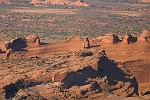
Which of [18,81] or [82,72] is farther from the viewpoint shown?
[82,72]

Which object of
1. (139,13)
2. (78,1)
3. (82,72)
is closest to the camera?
(82,72)

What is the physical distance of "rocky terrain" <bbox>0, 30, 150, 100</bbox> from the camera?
41625 mm

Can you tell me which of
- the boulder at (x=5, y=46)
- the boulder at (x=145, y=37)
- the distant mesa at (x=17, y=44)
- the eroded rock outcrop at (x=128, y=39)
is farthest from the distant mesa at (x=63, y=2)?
the boulder at (x=5, y=46)

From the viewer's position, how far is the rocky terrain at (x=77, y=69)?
41625 mm

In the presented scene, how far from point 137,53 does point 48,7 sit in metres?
123

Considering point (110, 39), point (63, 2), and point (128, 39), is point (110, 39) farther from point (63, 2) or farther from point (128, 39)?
point (63, 2)

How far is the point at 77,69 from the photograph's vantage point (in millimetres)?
44906

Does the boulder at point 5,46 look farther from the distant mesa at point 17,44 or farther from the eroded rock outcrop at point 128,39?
the eroded rock outcrop at point 128,39

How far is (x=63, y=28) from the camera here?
411 feet

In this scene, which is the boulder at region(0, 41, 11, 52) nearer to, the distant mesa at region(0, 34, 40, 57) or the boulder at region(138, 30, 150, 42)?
the distant mesa at region(0, 34, 40, 57)

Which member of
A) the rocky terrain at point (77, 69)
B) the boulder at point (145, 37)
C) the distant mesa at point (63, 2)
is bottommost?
the distant mesa at point (63, 2)

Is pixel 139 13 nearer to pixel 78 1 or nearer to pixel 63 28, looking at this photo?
pixel 78 1

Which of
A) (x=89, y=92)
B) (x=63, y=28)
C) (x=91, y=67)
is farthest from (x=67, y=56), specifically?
(x=63, y=28)

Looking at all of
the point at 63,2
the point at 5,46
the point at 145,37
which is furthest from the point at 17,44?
the point at 63,2
